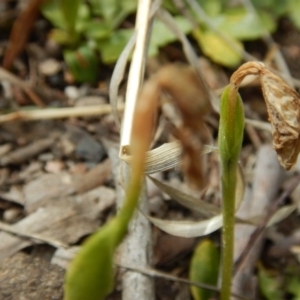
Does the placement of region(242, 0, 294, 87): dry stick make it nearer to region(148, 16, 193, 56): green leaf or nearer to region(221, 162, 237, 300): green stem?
region(148, 16, 193, 56): green leaf

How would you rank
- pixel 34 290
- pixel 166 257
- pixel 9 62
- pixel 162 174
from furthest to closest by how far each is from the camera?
1. pixel 9 62
2. pixel 162 174
3. pixel 166 257
4. pixel 34 290

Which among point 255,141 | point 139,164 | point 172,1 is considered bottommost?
point 255,141

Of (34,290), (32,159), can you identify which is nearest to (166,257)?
(34,290)

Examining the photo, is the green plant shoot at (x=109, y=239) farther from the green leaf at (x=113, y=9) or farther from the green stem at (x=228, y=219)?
the green leaf at (x=113, y=9)

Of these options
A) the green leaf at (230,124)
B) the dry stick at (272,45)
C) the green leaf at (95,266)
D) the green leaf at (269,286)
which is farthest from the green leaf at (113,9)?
the green leaf at (95,266)

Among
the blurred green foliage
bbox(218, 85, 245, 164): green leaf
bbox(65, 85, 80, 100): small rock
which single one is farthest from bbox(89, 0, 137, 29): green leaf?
Answer: bbox(218, 85, 245, 164): green leaf

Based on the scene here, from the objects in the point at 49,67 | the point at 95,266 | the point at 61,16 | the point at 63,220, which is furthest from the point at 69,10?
the point at 95,266

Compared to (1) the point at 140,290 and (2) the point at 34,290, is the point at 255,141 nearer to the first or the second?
(1) the point at 140,290

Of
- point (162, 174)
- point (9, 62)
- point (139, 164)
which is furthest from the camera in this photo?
point (9, 62)
